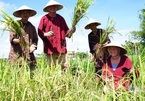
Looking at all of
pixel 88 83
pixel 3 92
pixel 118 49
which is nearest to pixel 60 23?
pixel 118 49

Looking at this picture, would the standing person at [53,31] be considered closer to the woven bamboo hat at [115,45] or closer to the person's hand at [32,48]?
the person's hand at [32,48]

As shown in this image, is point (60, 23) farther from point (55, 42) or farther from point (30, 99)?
point (30, 99)

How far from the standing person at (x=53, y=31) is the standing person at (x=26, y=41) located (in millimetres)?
278

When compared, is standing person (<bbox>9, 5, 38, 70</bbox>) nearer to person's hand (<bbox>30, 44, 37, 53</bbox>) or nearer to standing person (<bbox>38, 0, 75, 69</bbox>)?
person's hand (<bbox>30, 44, 37, 53</bbox>)

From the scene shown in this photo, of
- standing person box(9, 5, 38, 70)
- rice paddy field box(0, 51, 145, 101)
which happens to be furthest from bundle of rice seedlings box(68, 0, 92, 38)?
rice paddy field box(0, 51, 145, 101)

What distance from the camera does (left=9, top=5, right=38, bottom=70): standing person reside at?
182 inches

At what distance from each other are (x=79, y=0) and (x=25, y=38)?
923 millimetres

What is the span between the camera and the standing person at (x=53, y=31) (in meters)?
5.14

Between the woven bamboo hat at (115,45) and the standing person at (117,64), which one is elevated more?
the woven bamboo hat at (115,45)

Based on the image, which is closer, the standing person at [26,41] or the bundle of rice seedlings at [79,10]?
the standing person at [26,41]

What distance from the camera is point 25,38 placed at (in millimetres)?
4676

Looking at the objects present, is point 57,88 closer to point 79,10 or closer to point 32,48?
point 32,48

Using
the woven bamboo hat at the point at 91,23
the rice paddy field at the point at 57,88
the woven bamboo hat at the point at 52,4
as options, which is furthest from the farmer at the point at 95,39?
the rice paddy field at the point at 57,88

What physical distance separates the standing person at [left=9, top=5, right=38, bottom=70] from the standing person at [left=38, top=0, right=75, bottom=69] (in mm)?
278
